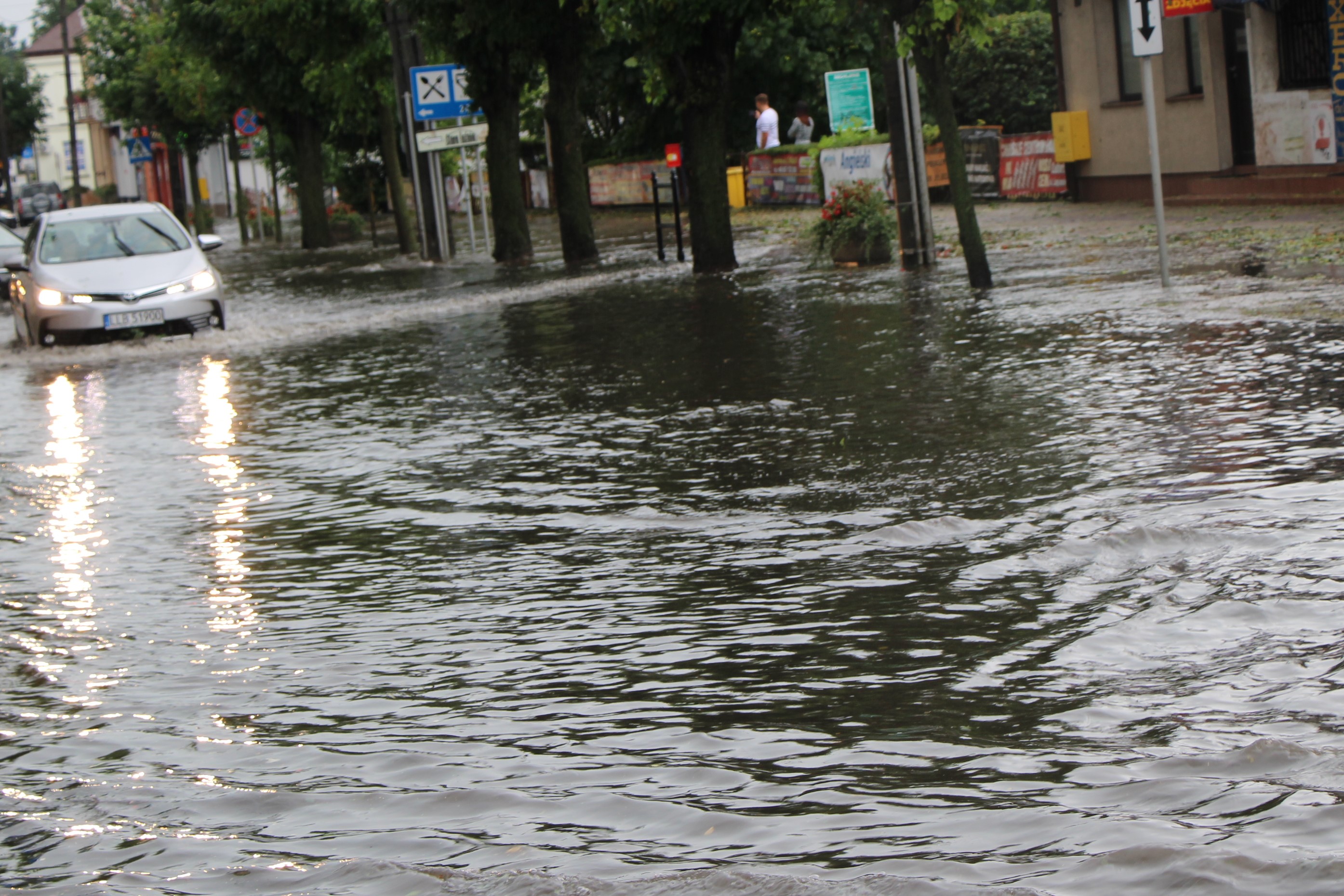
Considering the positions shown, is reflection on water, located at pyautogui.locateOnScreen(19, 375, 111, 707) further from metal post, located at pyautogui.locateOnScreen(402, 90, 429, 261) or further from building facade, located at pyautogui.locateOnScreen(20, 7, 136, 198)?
building facade, located at pyautogui.locateOnScreen(20, 7, 136, 198)

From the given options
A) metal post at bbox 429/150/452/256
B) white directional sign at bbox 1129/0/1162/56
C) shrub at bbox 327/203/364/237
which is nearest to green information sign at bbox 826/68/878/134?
metal post at bbox 429/150/452/256

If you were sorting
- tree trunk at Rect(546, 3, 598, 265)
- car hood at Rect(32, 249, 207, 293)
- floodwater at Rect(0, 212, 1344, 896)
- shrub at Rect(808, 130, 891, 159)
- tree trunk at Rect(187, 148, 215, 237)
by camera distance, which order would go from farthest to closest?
tree trunk at Rect(187, 148, 215, 237)
shrub at Rect(808, 130, 891, 159)
tree trunk at Rect(546, 3, 598, 265)
car hood at Rect(32, 249, 207, 293)
floodwater at Rect(0, 212, 1344, 896)

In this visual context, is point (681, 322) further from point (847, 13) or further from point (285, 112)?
point (285, 112)

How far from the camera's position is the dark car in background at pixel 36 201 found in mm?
83625

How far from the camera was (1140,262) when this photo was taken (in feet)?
55.6

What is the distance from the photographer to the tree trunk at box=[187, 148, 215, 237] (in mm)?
52656

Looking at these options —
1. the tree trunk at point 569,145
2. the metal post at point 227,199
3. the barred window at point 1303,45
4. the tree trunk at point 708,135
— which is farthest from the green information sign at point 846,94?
the metal post at point 227,199

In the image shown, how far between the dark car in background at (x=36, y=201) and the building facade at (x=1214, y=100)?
58954 millimetres

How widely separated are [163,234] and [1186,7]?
13.9 metres

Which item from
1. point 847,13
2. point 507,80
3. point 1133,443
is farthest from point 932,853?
point 507,80

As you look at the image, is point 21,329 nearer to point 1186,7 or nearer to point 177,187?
point 1186,7

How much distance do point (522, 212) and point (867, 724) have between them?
24.6 metres

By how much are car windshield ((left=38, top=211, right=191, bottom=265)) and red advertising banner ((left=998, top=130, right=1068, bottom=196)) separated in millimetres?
→ 15893

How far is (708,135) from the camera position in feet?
69.1
